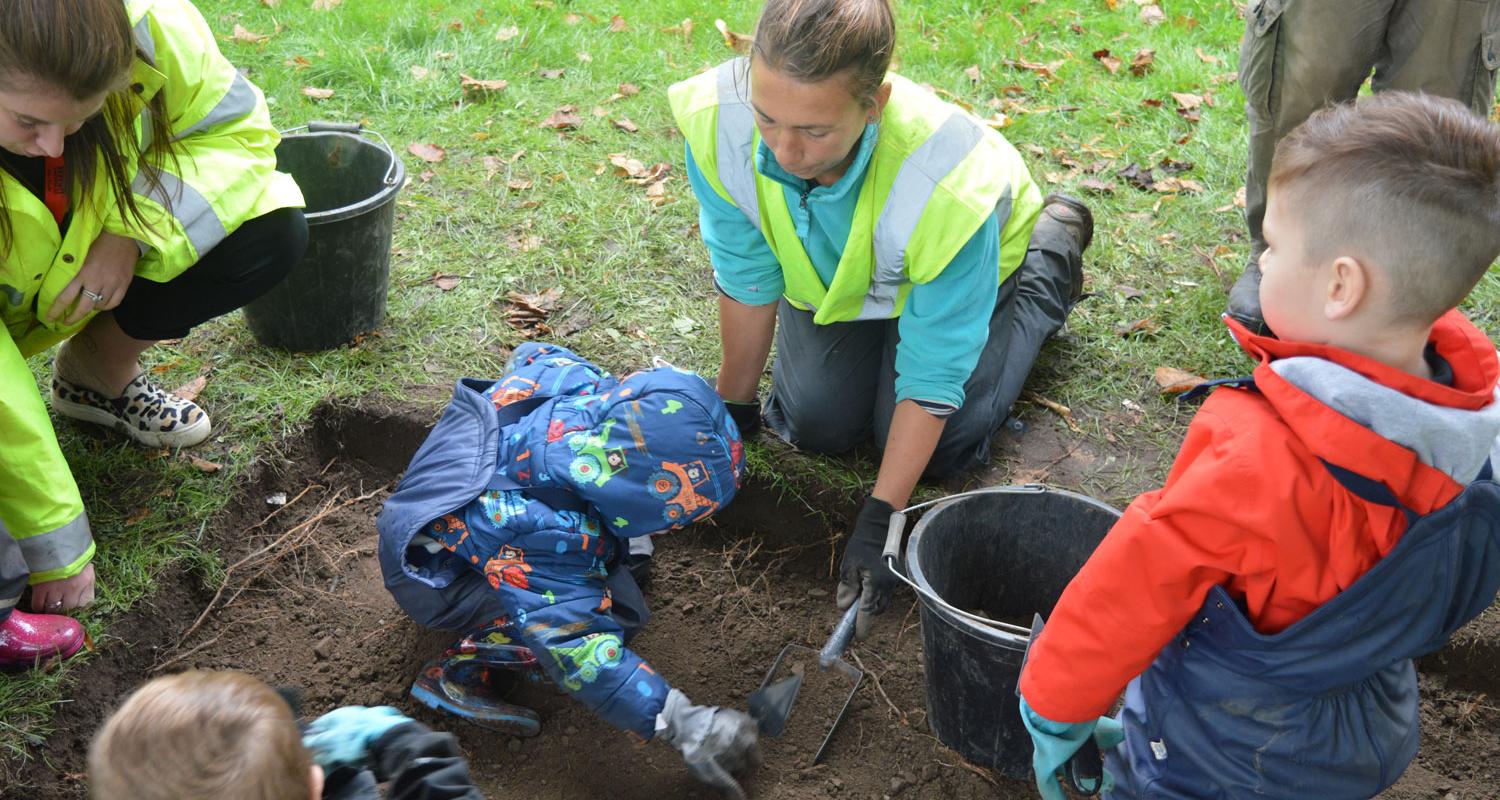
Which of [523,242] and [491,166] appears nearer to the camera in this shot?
[523,242]

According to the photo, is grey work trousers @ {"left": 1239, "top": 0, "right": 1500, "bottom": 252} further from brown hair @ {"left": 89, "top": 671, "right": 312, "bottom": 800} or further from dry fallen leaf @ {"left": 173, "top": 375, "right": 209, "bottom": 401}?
dry fallen leaf @ {"left": 173, "top": 375, "right": 209, "bottom": 401}

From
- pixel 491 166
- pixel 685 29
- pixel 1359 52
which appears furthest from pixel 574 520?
pixel 685 29

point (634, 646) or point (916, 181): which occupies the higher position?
point (916, 181)

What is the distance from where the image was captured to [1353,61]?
3.24 m

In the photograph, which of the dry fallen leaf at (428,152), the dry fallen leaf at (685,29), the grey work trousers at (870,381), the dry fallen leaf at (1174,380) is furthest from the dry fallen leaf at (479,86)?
the dry fallen leaf at (1174,380)

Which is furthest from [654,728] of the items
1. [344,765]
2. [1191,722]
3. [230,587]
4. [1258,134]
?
[1258,134]

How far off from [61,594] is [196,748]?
1.50 meters

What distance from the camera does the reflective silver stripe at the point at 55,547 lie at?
96.1 inches

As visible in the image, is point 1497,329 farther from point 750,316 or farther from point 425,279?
point 425,279

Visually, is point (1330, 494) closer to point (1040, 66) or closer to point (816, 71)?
point (816, 71)

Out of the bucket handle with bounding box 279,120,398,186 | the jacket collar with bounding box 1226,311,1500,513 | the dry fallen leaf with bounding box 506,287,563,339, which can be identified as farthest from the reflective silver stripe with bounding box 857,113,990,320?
the bucket handle with bounding box 279,120,398,186

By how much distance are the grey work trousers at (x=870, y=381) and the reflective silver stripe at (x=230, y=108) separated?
1.42 m

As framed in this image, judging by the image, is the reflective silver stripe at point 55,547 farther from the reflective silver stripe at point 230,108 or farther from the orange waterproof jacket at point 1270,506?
the orange waterproof jacket at point 1270,506

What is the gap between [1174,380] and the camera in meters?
3.35
